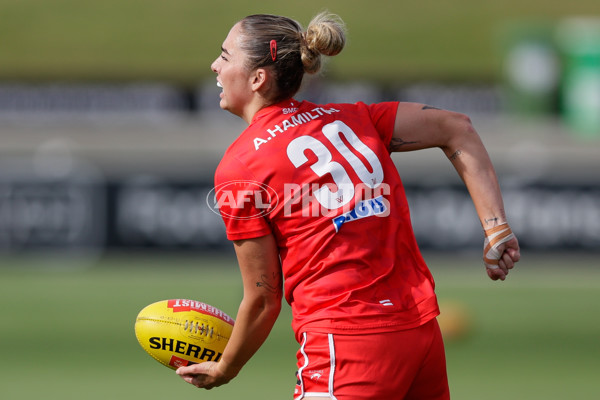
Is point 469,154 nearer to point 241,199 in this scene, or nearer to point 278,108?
point 278,108

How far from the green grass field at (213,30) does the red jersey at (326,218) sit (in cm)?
1687

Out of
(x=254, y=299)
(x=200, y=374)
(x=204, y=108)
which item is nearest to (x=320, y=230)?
(x=254, y=299)

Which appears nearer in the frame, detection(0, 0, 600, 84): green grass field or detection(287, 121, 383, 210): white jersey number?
detection(287, 121, 383, 210): white jersey number

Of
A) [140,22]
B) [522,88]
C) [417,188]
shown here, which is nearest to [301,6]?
[140,22]

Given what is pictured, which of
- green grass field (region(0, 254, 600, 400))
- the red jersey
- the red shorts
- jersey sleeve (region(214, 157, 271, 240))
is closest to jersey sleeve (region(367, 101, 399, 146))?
the red jersey

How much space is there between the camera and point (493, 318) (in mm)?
10469

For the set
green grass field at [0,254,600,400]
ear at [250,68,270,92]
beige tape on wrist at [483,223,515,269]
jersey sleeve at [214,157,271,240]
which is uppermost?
ear at [250,68,270,92]

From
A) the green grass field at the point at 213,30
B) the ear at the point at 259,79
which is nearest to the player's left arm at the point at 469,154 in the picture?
the ear at the point at 259,79

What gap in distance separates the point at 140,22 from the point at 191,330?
20243 mm

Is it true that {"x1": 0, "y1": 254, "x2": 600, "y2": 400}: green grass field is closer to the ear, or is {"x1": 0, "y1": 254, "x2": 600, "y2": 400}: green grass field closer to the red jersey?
the red jersey

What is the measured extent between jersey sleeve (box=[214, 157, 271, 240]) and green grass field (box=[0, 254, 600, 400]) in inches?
172

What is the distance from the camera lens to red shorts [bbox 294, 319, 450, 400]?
3.11m

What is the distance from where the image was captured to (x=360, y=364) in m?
3.11

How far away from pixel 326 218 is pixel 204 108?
574 inches
